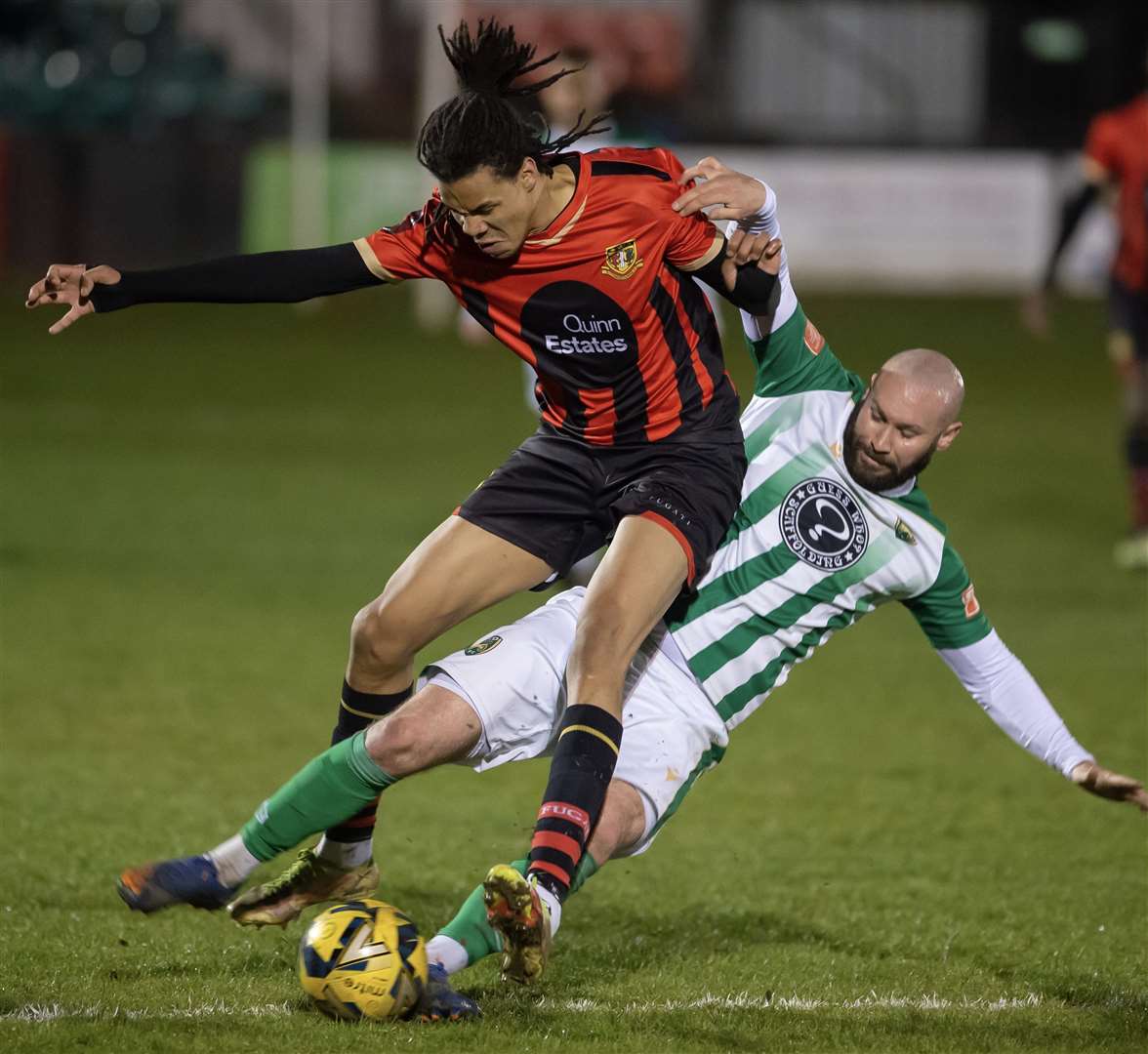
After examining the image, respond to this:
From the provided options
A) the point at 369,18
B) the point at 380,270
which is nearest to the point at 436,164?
the point at 380,270

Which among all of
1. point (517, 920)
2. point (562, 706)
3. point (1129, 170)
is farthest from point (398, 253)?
point (1129, 170)

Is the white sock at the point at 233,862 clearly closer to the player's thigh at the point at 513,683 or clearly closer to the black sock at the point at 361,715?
the black sock at the point at 361,715

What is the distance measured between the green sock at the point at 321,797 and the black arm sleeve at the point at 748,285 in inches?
57.0

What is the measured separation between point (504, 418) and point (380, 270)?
10.6 metres

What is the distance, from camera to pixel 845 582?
4582 mm

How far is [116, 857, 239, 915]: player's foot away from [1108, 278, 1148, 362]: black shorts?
741cm

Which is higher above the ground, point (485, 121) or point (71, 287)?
point (485, 121)

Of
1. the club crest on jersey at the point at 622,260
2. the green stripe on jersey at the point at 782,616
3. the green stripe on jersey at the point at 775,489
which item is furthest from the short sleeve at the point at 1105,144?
the club crest on jersey at the point at 622,260

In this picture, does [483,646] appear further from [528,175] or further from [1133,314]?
[1133,314]

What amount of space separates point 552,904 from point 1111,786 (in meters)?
1.41

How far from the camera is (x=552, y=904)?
3.71 metres

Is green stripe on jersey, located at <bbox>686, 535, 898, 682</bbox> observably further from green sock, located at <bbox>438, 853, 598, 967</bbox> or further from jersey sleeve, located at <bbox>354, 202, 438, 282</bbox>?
jersey sleeve, located at <bbox>354, 202, 438, 282</bbox>

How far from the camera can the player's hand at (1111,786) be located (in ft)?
13.7

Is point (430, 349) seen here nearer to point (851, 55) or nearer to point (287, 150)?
point (287, 150)
